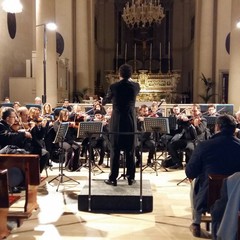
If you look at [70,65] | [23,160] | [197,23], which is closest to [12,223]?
[23,160]

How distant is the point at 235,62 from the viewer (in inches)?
562

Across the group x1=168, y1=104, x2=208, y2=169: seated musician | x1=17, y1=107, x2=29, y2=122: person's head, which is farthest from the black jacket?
x1=168, y1=104, x2=208, y2=169: seated musician

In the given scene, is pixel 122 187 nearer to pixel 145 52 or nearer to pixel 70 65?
pixel 70 65

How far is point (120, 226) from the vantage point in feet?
15.6

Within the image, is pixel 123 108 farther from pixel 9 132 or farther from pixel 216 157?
pixel 216 157

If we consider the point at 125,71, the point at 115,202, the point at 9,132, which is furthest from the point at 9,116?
the point at 115,202

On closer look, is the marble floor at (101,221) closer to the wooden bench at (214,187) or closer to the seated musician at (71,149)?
the wooden bench at (214,187)

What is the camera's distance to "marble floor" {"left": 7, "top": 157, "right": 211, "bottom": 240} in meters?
4.44

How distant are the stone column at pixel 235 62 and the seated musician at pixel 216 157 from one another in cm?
1028

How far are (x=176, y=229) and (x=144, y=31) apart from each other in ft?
70.9

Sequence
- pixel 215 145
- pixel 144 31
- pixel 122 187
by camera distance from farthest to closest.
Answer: pixel 144 31, pixel 122 187, pixel 215 145

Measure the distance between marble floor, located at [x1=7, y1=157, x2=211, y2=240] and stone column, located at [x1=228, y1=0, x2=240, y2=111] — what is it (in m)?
8.42

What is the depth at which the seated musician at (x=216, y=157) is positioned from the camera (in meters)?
3.95

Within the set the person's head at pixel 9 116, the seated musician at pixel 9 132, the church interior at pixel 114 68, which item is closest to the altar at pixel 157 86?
the church interior at pixel 114 68
